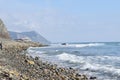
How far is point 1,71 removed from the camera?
1416 centimetres

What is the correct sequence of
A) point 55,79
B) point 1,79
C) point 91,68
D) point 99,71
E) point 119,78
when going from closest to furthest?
point 1,79 → point 55,79 → point 119,78 → point 99,71 → point 91,68

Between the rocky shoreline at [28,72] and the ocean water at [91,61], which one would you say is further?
the ocean water at [91,61]

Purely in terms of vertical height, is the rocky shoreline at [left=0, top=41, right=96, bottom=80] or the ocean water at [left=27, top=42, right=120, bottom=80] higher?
the rocky shoreline at [left=0, top=41, right=96, bottom=80]

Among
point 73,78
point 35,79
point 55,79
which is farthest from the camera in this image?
point 73,78

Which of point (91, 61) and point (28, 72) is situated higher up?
point (28, 72)

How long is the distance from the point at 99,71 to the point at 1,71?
45.9 feet

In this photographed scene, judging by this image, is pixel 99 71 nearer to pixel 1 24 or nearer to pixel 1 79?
pixel 1 79

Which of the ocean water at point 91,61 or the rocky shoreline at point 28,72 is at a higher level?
the rocky shoreline at point 28,72

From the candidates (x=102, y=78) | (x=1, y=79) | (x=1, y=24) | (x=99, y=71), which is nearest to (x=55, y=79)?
(x=102, y=78)

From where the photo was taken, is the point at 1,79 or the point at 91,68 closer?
the point at 1,79

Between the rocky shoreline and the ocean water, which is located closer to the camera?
the rocky shoreline

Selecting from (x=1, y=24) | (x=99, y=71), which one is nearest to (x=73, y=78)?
(x=99, y=71)

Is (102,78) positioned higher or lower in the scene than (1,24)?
lower

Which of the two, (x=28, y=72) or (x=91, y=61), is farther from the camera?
(x=91, y=61)
